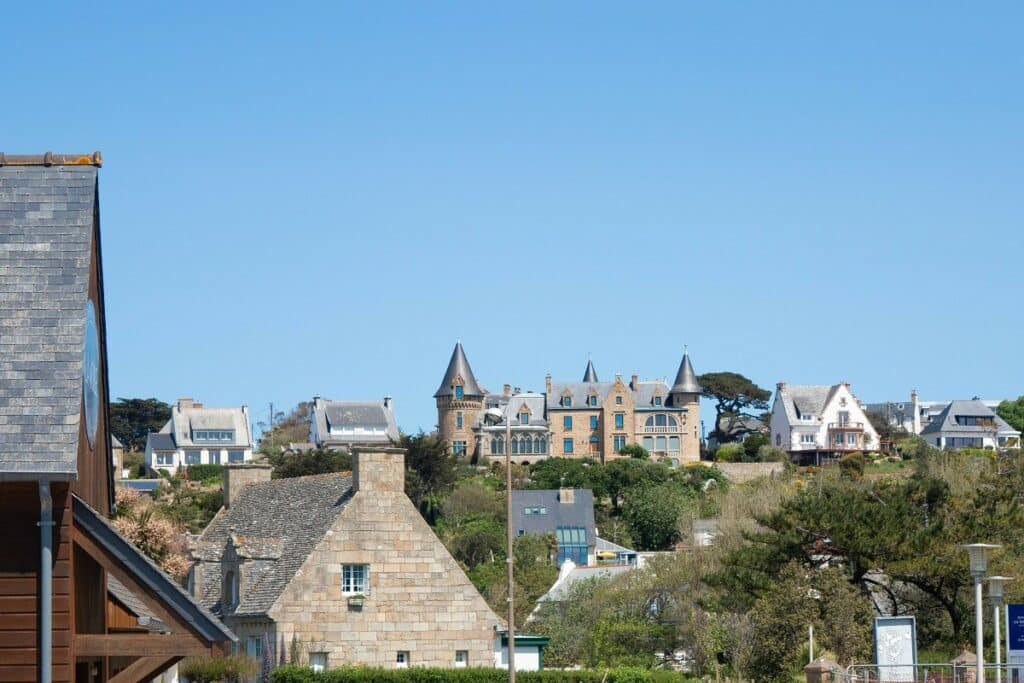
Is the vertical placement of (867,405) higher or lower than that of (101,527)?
higher

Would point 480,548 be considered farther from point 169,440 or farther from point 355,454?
point 169,440

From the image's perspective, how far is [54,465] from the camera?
12.6 meters

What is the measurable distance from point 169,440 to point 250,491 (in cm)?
9997

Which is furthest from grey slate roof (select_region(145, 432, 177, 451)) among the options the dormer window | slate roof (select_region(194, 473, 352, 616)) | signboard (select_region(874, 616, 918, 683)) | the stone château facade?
signboard (select_region(874, 616, 918, 683))

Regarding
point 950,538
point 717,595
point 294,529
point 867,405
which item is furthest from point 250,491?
point 867,405

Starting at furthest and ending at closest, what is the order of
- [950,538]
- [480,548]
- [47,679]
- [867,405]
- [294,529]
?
[867,405] → [480,548] → [294,529] → [950,538] → [47,679]

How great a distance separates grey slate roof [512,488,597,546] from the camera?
10662 cm

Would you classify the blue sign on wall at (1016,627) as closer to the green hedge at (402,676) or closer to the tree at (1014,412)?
the green hedge at (402,676)

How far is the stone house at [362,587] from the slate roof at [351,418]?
10397 cm

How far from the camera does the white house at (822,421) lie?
491 ft

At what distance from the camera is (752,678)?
4112 cm

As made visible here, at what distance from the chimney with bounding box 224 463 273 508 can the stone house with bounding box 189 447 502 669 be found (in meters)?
6.53

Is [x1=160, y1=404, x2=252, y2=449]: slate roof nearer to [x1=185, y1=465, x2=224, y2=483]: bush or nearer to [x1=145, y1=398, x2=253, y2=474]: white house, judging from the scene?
[x1=145, y1=398, x2=253, y2=474]: white house

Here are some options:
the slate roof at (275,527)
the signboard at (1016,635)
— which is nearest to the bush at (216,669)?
the slate roof at (275,527)
